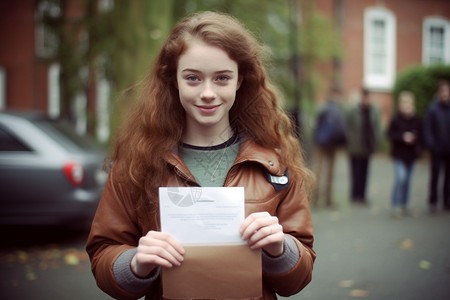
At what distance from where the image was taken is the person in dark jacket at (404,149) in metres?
7.38

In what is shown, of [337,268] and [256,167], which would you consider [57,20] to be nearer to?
[337,268]

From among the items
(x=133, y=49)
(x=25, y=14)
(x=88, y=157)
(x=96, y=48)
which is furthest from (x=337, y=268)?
(x=25, y=14)

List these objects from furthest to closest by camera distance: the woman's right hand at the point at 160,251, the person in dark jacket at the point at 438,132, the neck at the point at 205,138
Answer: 1. the person in dark jacket at the point at 438,132
2. the neck at the point at 205,138
3. the woman's right hand at the point at 160,251

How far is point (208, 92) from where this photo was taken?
153 centimetres

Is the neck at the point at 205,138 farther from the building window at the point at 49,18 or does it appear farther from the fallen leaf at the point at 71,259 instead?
the building window at the point at 49,18

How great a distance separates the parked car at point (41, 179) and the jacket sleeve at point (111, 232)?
419 cm

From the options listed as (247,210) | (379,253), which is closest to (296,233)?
(247,210)

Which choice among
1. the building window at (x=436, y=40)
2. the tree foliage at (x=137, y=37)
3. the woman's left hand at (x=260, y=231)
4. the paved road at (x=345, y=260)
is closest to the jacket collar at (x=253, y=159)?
the woman's left hand at (x=260, y=231)

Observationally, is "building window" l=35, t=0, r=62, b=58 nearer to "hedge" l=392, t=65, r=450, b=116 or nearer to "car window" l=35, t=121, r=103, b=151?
"car window" l=35, t=121, r=103, b=151

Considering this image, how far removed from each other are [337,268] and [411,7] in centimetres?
1786

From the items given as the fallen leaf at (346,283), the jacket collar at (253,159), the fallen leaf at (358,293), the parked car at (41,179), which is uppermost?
the jacket collar at (253,159)

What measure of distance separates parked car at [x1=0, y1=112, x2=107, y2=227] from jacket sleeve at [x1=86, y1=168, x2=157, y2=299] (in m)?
4.19

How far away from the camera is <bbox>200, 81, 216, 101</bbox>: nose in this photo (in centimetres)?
153

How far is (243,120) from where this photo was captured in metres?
1.79
